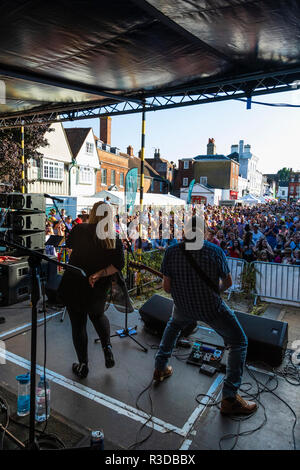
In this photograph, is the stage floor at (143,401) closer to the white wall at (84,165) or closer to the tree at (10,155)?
the tree at (10,155)

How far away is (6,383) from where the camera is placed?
3.44 m

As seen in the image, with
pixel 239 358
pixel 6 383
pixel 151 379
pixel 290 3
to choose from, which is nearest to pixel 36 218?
pixel 6 383

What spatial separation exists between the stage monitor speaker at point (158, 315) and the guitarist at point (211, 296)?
5.04ft

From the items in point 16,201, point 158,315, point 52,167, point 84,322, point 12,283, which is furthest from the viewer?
point 52,167

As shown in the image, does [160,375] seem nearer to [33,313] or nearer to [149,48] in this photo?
[33,313]

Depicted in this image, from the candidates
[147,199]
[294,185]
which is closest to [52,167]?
[147,199]

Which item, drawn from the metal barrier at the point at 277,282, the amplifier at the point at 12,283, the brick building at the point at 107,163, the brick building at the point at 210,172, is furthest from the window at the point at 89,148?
the amplifier at the point at 12,283

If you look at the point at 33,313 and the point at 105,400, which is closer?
the point at 33,313

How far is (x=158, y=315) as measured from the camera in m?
4.62

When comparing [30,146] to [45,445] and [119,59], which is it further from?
[45,445]

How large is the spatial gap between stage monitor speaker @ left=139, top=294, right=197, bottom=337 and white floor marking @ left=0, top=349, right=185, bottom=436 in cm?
152

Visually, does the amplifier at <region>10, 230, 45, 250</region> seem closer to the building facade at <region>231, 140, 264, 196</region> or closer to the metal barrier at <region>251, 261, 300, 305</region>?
the metal barrier at <region>251, 261, 300, 305</region>

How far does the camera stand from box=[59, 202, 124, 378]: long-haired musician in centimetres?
327

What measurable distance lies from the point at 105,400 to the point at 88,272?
4.64 feet
